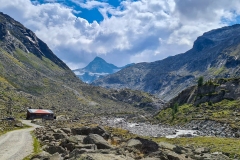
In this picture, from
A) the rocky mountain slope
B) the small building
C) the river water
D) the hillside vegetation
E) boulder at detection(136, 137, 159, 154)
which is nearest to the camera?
boulder at detection(136, 137, 159, 154)

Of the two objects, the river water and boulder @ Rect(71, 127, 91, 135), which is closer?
boulder @ Rect(71, 127, 91, 135)

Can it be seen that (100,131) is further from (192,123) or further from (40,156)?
(192,123)

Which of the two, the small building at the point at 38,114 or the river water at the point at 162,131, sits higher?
the small building at the point at 38,114

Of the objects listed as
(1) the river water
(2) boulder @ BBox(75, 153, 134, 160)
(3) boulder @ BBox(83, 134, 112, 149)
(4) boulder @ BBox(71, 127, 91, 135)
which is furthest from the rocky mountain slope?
(2) boulder @ BBox(75, 153, 134, 160)

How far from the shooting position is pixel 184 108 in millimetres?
146625

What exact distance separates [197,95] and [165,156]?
425ft

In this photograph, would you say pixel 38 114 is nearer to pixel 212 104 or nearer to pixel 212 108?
pixel 212 108

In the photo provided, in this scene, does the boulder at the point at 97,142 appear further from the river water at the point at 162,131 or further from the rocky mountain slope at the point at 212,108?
the rocky mountain slope at the point at 212,108

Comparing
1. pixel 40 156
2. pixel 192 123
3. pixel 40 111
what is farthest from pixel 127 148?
pixel 40 111

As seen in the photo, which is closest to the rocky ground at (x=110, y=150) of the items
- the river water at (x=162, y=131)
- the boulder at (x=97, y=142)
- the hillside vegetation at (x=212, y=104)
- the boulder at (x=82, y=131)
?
the boulder at (x=97, y=142)

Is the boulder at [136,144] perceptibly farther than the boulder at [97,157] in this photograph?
Yes

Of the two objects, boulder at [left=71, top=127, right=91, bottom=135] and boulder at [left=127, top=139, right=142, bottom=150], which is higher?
boulder at [left=71, top=127, right=91, bottom=135]

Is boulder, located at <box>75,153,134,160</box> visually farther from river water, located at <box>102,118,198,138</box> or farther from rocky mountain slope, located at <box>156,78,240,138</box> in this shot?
river water, located at <box>102,118,198,138</box>

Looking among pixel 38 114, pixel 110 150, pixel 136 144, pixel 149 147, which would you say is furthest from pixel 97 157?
pixel 38 114
